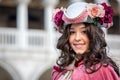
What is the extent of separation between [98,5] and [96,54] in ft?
1.01

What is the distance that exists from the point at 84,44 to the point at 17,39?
708 inches

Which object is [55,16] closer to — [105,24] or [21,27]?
[105,24]

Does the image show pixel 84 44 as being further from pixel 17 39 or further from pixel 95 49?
pixel 17 39

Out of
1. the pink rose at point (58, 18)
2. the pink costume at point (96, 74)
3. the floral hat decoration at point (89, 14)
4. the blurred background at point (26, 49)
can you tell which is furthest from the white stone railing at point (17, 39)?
the pink costume at point (96, 74)

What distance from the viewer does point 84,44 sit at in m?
3.28

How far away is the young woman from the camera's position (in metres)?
3.20

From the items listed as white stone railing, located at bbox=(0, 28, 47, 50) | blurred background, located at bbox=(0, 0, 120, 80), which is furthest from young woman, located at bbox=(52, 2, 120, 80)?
white stone railing, located at bbox=(0, 28, 47, 50)

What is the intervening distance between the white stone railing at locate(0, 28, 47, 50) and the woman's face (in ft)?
57.1

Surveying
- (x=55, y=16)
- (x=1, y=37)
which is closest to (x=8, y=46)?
(x=1, y=37)

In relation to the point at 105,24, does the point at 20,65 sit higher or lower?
lower

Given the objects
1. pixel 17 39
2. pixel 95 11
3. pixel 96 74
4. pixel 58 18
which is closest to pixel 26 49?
pixel 17 39

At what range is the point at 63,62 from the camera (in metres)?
3.42

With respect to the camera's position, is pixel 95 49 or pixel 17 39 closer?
pixel 95 49

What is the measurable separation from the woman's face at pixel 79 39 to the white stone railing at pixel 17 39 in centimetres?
1741
